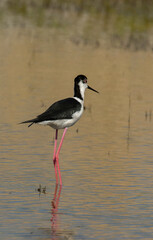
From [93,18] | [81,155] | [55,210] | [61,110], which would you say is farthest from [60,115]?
[93,18]

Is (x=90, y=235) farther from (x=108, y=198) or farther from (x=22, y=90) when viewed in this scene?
(x=22, y=90)

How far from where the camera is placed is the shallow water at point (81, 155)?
25.5 feet

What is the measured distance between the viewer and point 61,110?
1048 centimetres

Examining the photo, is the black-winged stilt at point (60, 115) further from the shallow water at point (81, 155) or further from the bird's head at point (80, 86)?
the shallow water at point (81, 155)

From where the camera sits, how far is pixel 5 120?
43.5 ft

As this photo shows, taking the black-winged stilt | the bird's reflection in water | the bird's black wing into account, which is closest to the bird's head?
the black-winged stilt

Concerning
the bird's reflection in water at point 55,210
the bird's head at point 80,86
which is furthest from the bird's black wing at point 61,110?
the bird's reflection in water at point 55,210

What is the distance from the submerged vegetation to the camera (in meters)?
28.1

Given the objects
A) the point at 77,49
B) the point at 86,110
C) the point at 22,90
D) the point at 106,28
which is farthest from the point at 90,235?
the point at 106,28

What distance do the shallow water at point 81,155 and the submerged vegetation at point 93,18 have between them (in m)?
6.69

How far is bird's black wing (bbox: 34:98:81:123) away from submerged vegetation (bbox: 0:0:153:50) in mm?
14690

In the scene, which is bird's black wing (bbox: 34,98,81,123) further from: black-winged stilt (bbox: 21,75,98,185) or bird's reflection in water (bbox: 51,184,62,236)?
bird's reflection in water (bbox: 51,184,62,236)

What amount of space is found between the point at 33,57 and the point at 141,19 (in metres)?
13.5

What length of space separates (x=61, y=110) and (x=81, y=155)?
2.86 feet
